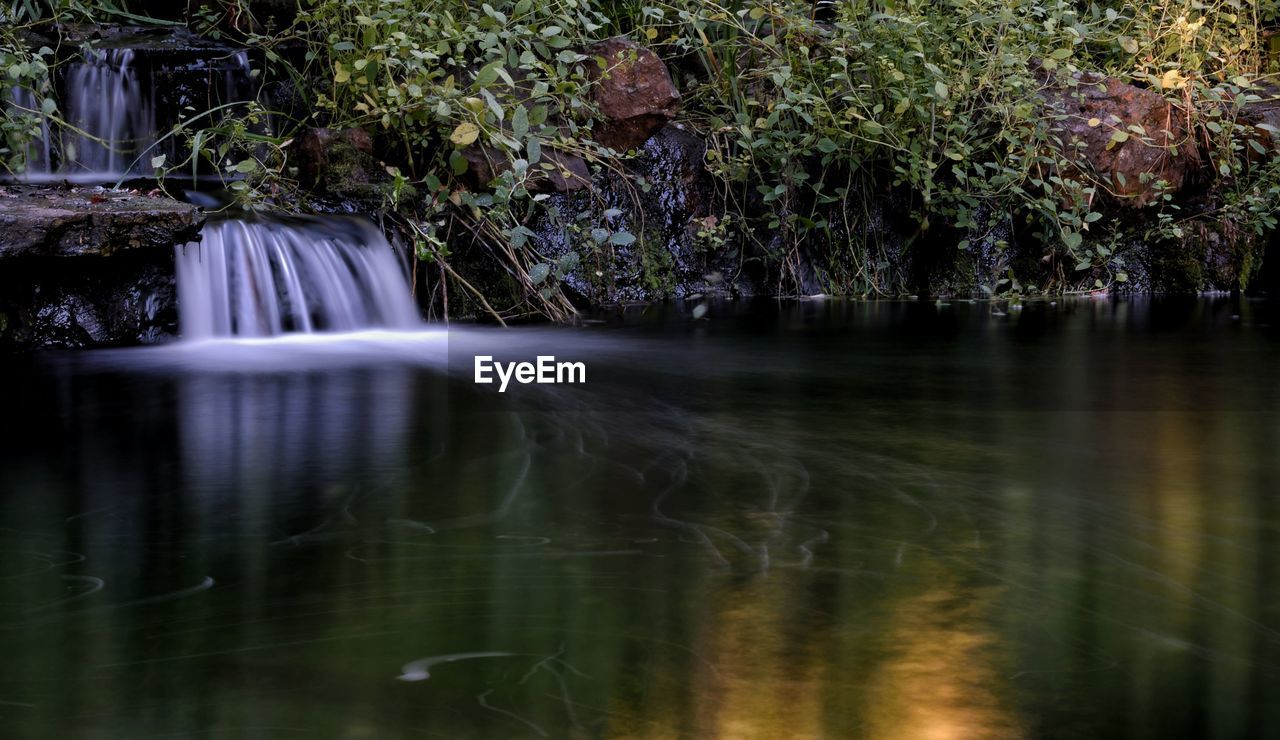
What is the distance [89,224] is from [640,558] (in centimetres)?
326

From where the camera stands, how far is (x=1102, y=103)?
708cm

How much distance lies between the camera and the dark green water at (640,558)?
1507 millimetres

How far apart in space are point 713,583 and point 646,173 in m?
5.15

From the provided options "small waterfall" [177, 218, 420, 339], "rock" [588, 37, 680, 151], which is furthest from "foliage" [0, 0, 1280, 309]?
"small waterfall" [177, 218, 420, 339]

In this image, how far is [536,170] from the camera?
5.78m

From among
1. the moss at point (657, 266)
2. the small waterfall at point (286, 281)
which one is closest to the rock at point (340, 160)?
the small waterfall at point (286, 281)

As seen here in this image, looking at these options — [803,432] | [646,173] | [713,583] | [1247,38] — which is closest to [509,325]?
[646,173]

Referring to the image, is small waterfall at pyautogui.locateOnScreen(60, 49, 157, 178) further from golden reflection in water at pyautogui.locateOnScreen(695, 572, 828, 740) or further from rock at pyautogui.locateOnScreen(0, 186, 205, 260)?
golden reflection in water at pyautogui.locateOnScreen(695, 572, 828, 740)

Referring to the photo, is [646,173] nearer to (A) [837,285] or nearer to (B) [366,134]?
(A) [837,285]

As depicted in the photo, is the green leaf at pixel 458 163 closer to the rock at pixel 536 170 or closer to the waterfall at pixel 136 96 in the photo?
the rock at pixel 536 170

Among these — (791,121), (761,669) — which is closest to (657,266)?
(791,121)

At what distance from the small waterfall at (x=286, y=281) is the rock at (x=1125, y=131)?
341 centimetres

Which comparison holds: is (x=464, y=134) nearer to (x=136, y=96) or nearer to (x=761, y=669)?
(x=136, y=96)

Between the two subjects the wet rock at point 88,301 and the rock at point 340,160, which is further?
the rock at point 340,160
